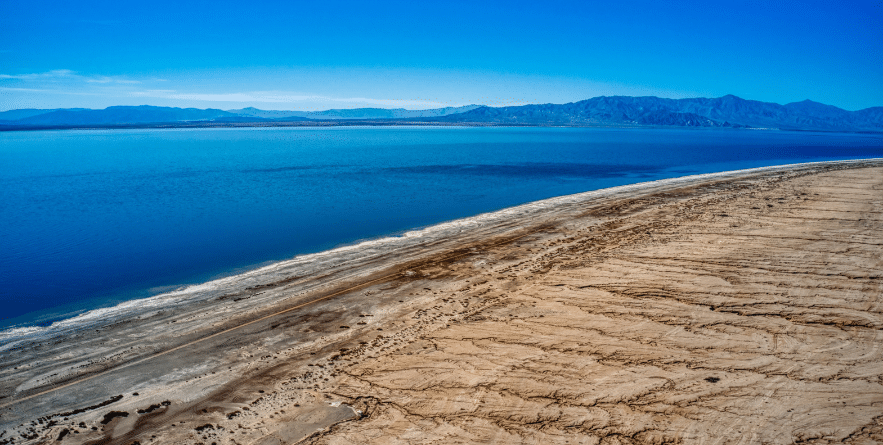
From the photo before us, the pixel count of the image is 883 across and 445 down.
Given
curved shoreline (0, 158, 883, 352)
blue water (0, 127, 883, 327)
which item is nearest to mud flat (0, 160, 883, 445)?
curved shoreline (0, 158, 883, 352)

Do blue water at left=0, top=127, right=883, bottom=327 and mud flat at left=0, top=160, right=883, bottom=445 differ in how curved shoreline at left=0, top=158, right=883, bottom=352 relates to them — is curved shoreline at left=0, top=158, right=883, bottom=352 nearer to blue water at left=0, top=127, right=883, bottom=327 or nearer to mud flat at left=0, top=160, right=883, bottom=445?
mud flat at left=0, top=160, right=883, bottom=445

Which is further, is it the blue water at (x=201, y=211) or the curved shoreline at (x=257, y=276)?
the blue water at (x=201, y=211)

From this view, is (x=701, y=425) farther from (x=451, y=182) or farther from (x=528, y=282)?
(x=451, y=182)

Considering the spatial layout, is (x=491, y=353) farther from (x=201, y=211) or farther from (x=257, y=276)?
(x=201, y=211)

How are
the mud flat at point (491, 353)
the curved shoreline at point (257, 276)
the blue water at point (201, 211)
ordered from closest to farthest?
the mud flat at point (491, 353) → the curved shoreline at point (257, 276) → the blue water at point (201, 211)

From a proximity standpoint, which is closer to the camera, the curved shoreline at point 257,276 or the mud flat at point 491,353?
the mud flat at point 491,353

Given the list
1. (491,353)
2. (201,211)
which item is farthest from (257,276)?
(201,211)

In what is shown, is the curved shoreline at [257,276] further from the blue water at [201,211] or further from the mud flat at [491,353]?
the blue water at [201,211]

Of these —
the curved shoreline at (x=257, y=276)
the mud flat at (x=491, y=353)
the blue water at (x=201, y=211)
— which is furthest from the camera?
the blue water at (x=201, y=211)

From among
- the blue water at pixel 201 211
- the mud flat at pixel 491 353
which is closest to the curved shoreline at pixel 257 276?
the mud flat at pixel 491 353
